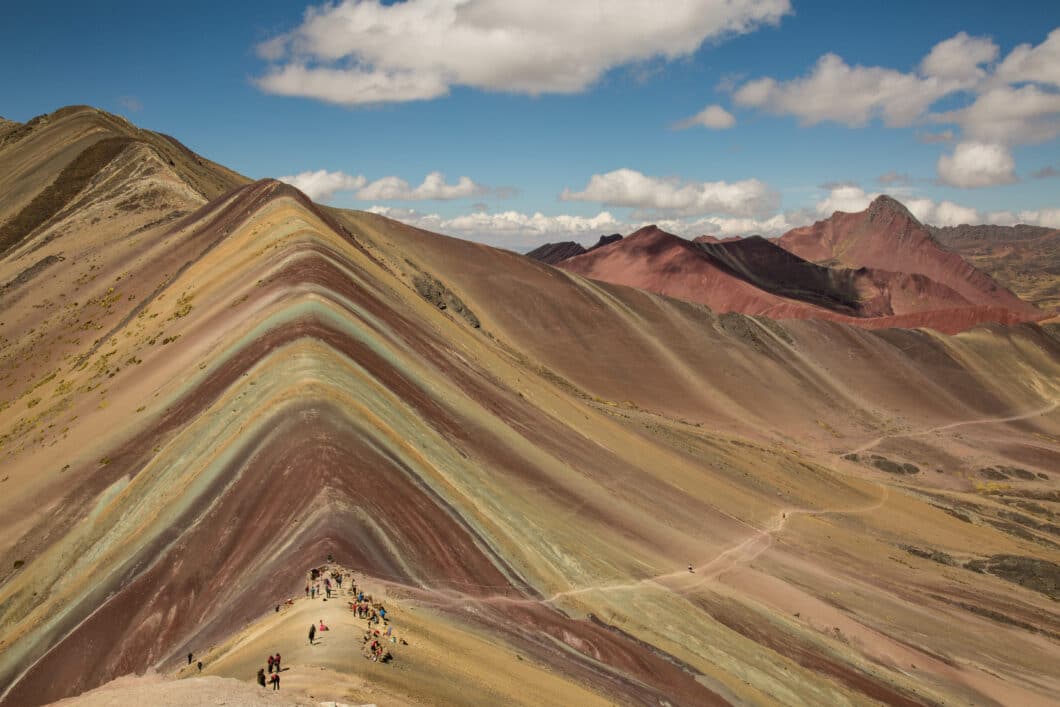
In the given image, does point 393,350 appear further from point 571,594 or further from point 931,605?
point 931,605

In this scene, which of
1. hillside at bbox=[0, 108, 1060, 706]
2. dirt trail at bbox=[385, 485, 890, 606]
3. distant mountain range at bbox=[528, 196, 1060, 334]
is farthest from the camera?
distant mountain range at bbox=[528, 196, 1060, 334]

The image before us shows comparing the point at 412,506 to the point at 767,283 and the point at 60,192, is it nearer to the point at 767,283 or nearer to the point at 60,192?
the point at 60,192

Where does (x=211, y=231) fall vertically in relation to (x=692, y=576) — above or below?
above

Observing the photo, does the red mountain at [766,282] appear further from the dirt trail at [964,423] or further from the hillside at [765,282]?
the dirt trail at [964,423]

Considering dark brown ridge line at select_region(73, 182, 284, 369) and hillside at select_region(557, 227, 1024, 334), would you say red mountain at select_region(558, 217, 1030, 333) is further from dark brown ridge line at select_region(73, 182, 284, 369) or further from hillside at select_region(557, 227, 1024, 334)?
dark brown ridge line at select_region(73, 182, 284, 369)

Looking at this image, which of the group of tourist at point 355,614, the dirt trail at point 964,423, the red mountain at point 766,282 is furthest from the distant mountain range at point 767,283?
the group of tourist at point 355,614

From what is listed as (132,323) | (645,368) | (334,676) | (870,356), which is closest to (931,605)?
(334,676)

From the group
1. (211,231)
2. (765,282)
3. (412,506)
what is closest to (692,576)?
(412,506)

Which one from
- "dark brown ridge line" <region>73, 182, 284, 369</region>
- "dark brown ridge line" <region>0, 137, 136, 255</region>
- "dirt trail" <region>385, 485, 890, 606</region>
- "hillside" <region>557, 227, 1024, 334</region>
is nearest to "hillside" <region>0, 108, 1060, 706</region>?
"dirt trail" <region>385, 485, 890, 606</region>
